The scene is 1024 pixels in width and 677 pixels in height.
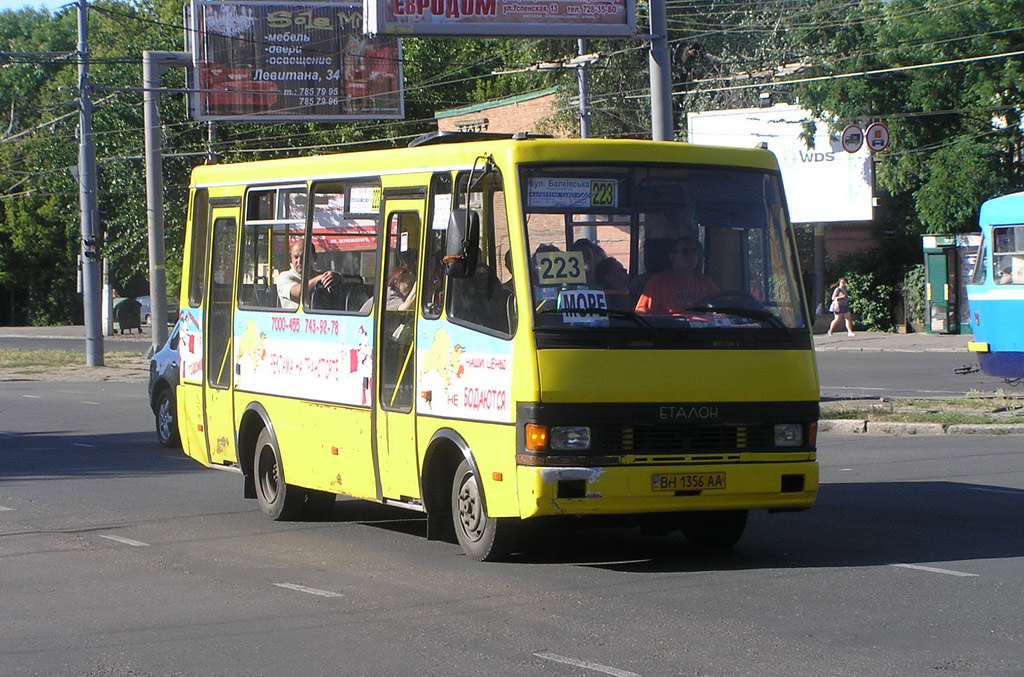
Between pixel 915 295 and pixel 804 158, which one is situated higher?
pixel 804 158

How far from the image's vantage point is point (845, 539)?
10.0 meters

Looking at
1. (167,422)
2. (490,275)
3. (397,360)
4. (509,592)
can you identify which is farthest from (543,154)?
(167,422)

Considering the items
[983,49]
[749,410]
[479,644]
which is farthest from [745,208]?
[983,49]

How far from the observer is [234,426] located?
40.0 feet

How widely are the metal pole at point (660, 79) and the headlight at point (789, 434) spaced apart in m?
10.9

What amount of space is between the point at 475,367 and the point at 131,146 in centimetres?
4789

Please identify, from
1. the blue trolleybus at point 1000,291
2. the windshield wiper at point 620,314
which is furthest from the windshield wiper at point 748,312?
the blue trolleybus at point 1000,291

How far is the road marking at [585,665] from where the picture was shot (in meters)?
6.35

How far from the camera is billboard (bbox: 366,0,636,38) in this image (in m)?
24.5

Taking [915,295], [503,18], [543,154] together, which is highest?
[503,18]

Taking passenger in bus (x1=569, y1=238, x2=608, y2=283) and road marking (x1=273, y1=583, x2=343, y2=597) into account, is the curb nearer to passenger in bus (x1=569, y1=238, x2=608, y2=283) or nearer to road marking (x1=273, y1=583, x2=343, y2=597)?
passenger in bus (x1=569, y1=238, x2=608, y2=283)

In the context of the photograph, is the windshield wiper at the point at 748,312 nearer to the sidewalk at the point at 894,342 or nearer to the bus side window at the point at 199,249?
the bus side window at the point at 199,249

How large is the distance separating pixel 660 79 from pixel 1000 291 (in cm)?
687

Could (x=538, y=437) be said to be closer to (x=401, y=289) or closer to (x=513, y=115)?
(x=401, y=289)
